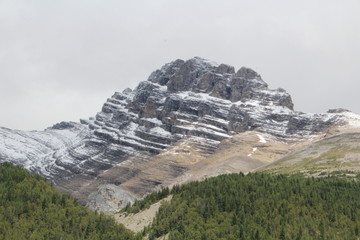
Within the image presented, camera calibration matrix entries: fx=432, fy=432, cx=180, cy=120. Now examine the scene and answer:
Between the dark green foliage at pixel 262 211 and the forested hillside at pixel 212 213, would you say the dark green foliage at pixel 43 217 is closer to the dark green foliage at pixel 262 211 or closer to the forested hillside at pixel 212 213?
the forested hillside at pixel 212 213

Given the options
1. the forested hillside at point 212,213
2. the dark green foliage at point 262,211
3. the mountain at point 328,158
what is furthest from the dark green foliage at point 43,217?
the mountain at point 328,158

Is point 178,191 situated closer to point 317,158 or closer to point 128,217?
point 128,217

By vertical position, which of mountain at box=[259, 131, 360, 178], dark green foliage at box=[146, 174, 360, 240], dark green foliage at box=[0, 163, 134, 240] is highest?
mountain at box=[259, 131, 360, 178]

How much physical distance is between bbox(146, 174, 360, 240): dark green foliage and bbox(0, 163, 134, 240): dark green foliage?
24.0 feet

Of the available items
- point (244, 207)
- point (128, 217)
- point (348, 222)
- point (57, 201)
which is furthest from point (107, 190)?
point (348, 222)

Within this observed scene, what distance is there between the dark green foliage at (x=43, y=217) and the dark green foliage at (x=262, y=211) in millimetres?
7313

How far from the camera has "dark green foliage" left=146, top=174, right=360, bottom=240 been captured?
49.1 metres

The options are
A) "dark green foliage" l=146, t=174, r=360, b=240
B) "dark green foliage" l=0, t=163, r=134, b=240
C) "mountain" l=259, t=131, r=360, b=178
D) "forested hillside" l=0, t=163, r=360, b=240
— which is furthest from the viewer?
"mountain" l=259, t=131, r=360, b=178

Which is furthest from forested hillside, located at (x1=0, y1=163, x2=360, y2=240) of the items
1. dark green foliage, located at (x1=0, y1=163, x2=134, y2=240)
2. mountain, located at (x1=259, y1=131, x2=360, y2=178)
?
mountain, located at (x1=259, y1=131, x2=360, y2=178)

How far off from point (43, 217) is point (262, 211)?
2736 centimetres

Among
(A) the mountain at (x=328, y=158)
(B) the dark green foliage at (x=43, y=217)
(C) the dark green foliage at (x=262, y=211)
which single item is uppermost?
(A) the mountain at (x=328, y=158)

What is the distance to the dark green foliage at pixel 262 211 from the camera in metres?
49.1

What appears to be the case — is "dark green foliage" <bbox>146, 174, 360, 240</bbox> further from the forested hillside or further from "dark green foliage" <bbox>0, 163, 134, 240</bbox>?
"dark green foliage" <bbox>0, 163, 134, 240</bbox>

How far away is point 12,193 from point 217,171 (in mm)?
149220
